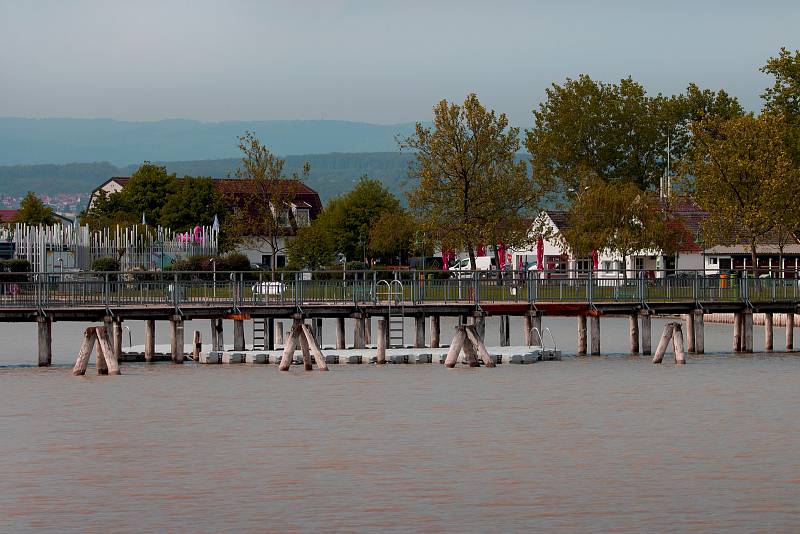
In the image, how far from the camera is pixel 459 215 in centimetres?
9712

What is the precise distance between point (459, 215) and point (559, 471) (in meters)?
64.6

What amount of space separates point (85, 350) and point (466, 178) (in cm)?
4718

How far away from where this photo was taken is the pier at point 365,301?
57.6 m

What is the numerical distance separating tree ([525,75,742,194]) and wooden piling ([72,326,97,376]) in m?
105

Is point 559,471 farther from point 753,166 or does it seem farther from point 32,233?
point 32,233

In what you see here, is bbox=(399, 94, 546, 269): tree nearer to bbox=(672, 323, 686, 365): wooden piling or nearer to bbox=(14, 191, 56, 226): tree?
bbox=(672, 323, 686, 365): wooden piling

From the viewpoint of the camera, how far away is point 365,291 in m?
60.2

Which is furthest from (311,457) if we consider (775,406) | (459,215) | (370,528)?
(459,215)

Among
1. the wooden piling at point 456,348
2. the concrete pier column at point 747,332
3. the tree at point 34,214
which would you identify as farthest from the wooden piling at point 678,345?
the tree at point 34,214

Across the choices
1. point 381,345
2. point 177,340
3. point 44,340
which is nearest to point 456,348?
point 381,345

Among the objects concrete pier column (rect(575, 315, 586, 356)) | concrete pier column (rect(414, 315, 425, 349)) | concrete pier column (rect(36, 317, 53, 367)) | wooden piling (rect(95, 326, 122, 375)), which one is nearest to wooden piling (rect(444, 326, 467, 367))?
concrete pier column (rect(414, 315, 425, 349))

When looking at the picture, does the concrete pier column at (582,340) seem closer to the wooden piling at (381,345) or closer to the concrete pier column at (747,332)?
the concrete pier column at (747,332)

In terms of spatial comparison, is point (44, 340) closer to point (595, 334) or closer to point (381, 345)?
point (381, 345)

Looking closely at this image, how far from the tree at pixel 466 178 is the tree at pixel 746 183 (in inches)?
481
